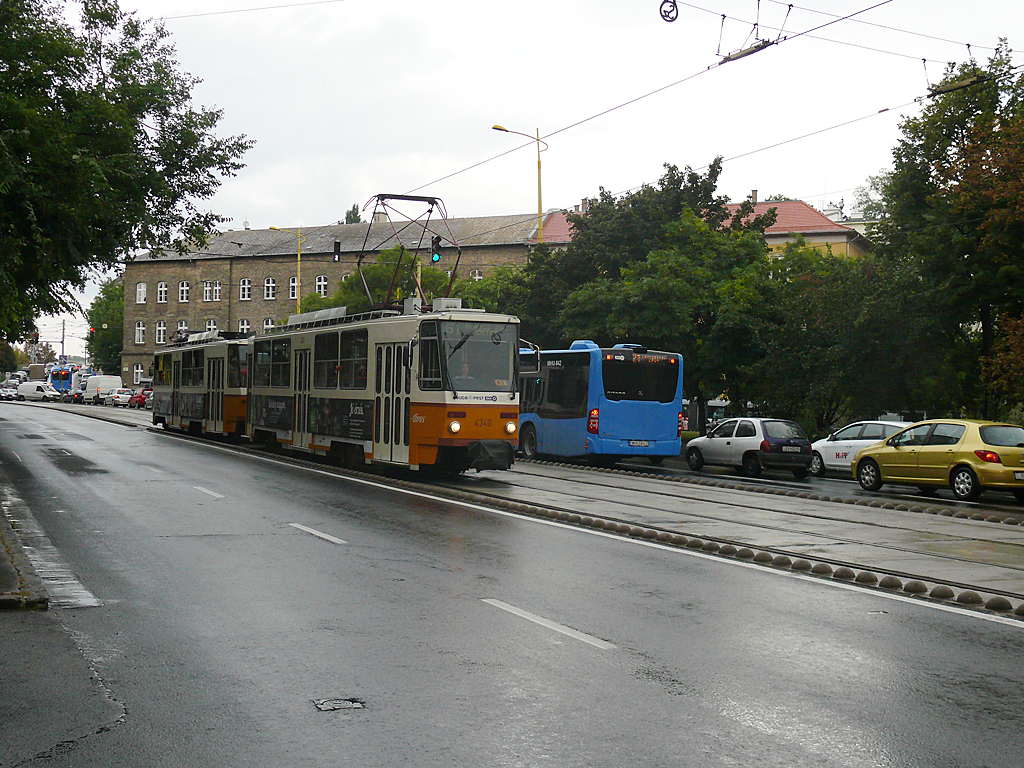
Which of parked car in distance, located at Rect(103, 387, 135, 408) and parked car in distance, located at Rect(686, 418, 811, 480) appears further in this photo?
parked car in distance, located at Rect(103, 387, 135, 408)

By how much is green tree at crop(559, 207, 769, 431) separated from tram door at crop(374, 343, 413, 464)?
1520 centimetres

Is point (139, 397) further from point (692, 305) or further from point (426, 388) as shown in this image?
point (426, 388)

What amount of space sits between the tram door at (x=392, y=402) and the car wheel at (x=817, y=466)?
39.6 ft

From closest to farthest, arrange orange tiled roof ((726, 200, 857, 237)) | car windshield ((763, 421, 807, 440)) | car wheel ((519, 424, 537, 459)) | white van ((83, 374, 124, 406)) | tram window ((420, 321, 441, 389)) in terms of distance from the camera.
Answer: tram window ((420, 321, 441, 389)) < car windshield ((763, 421, 807, 440)) < car wheel ((519, 424, 537, 459)) < orange tiled roof ((726, 200, 857, 237)) < white van ((83, 374, 124, 406))

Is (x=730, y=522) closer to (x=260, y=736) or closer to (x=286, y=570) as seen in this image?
(x=286, y=570)

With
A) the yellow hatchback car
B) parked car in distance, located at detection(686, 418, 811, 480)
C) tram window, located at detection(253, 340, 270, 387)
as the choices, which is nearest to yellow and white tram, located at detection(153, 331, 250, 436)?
tram window, located at detection(253, 340, 270, 387)

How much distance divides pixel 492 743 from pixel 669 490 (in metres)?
14.8

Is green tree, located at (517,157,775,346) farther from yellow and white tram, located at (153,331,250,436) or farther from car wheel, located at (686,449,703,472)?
yellow and white tram, located at (153,331,250,436)

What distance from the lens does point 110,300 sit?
124 m

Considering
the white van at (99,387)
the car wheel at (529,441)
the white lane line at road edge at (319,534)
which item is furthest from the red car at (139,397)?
the white lane line at road edge at (319,534)

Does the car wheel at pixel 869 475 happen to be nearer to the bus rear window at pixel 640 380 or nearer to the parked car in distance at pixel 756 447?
the parked car in distance at pixel 756 447

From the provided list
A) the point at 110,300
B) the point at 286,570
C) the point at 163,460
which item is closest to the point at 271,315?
the point at 110,300

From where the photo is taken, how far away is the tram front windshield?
19.9 metres

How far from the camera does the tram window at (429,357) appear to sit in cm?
1978
